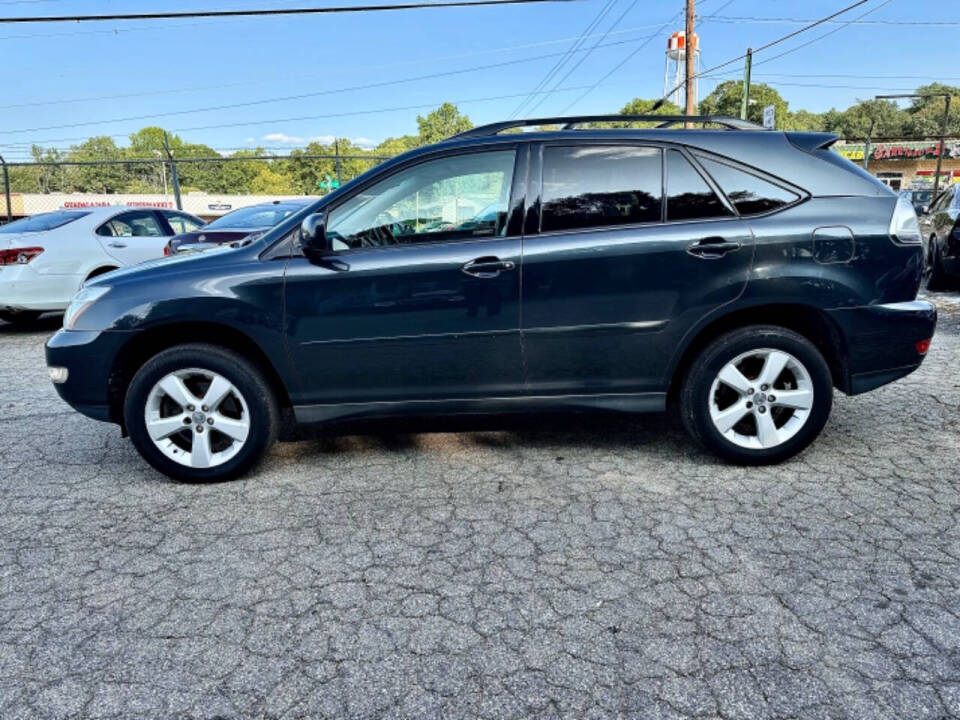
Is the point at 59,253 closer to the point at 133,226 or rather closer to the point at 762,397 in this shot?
the point at 133,226

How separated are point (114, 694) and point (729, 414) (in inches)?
116

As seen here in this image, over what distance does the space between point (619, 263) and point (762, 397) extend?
1.03 meters

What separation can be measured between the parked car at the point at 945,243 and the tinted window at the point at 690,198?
6755 millimetres

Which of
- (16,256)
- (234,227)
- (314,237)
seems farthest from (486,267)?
(16,256)

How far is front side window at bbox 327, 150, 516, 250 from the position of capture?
142 inches

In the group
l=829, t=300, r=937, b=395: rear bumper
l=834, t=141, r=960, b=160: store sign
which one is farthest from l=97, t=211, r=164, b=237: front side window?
l=834, t=141, r=960, b=160: store sign

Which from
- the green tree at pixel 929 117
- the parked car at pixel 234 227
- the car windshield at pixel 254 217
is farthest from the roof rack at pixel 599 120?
the green tree at pixel 929 117

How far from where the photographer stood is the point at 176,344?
3734 mm

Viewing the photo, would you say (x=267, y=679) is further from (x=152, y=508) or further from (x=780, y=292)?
(x=780, y=292)

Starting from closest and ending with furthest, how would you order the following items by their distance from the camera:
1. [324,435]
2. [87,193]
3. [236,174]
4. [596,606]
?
[596,606] → [324,435] → [87,193] → [236,174]

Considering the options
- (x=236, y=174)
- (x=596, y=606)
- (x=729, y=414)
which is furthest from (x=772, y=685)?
(x=236, y=174)

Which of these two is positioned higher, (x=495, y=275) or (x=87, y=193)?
(x=87, y=193)

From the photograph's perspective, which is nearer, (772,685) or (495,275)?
(772,685)

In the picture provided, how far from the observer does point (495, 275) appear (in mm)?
3486
